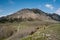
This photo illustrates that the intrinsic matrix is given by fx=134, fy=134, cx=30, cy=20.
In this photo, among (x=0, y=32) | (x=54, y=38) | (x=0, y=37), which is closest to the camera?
(x=54, y=38)

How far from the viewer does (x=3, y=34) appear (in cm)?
19488

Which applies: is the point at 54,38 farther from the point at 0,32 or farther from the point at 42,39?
the point at 0,32

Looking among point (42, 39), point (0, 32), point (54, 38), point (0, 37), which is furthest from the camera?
point (0, 32)

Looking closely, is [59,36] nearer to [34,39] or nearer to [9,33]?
[34,39]

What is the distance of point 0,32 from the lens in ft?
651

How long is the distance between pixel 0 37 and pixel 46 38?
119m

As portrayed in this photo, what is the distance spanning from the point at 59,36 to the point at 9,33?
436ft

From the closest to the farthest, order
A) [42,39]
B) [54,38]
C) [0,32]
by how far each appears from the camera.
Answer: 1. [54,38]
2. [42,39]
3. [0,32]

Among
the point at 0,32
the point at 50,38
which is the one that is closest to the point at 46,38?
the point at 50,38

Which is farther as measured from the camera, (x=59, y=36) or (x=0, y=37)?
(x=0, y=37)

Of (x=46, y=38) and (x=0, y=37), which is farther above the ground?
(x=46, y=38)

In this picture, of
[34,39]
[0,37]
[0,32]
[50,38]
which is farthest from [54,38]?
[0,32]

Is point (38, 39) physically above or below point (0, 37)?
above

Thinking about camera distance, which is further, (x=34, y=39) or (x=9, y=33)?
(x=9, y=33)
